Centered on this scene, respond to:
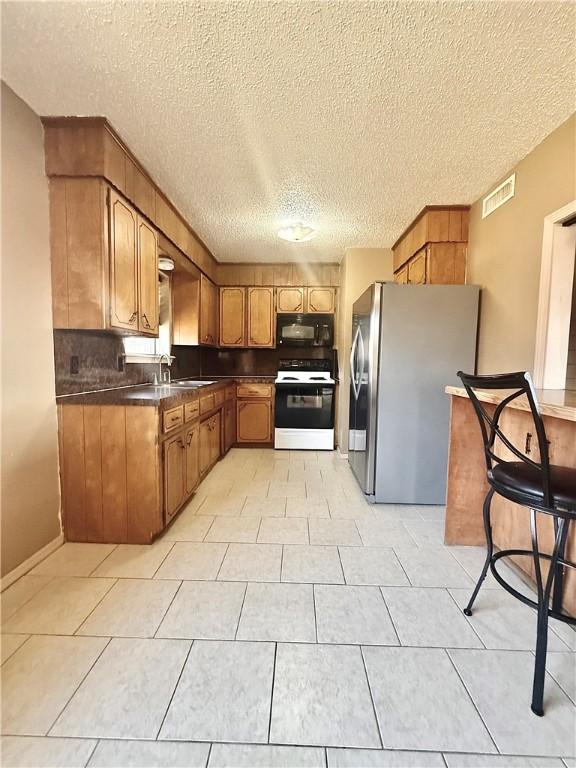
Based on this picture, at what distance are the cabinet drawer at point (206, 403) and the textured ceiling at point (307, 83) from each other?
5.54ft

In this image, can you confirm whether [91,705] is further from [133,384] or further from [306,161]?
[306,161]

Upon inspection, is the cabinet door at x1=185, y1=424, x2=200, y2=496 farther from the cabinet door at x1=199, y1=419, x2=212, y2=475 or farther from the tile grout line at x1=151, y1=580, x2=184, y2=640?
the tile grout line at x1=151, y1=580, x2=184, y2=640

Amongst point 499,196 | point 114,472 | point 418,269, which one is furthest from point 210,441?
point 499,196

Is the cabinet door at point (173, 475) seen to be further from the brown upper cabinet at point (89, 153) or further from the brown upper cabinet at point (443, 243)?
the brown upper cabinet at point (443, 243)

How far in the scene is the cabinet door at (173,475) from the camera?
209cm

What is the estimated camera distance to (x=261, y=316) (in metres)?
4.41

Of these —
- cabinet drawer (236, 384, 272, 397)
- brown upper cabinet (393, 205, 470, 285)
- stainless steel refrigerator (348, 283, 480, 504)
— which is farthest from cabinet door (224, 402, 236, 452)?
brown upper cabinet (393, 205, 470, 285)

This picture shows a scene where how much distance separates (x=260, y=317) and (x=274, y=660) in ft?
12.3

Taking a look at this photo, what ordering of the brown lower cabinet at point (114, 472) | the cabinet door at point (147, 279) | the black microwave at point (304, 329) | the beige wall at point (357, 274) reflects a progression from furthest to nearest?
1. the black microwave at point (304, 329)
2. the beige wall at point (357, 274)
3. the cabinet door at point (147, 279)
4. the brown lower cabinet at point (114, 472)

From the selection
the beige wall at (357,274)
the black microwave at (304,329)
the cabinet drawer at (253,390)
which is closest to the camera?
the beige wall at (357,274)

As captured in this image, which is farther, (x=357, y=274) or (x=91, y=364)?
(x=357, y=274)

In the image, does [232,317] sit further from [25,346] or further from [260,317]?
[25,346]

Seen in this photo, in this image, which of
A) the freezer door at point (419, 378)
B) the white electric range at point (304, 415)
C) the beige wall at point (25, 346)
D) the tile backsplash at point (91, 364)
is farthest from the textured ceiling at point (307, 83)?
the white electric range at point (304, 415)

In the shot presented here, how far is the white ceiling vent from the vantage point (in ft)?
7.04
